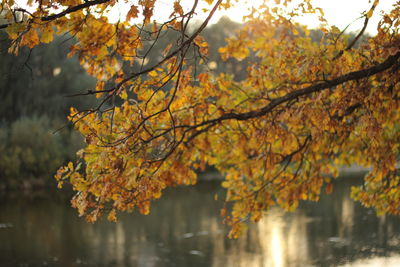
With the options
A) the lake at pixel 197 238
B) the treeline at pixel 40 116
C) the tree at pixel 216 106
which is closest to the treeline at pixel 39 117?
the treeline at pixel 40 116

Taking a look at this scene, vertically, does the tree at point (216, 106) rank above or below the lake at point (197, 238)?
above

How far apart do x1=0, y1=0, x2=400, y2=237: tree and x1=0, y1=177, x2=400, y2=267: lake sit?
5.66m

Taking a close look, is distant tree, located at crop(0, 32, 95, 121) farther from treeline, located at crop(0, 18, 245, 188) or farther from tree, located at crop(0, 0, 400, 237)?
tree, located at crop(0, 0, 400, 237)

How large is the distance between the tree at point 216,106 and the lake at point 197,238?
18.6ft

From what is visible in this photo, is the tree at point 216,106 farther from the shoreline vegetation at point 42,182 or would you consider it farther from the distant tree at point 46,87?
the distant tree at point 46,87

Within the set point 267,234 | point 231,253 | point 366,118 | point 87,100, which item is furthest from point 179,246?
point 87,100

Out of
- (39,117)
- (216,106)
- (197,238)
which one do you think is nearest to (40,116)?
(39,117)

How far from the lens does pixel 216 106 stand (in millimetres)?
6195

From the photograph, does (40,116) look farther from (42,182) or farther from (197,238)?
(197,238)

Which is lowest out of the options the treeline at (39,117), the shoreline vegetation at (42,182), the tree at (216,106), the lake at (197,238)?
the lake at (197,238)

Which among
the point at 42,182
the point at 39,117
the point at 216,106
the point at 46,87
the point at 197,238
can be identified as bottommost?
the point at 197,238

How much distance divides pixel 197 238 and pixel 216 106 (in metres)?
9.64

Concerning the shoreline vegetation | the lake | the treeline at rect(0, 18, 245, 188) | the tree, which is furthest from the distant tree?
the tree

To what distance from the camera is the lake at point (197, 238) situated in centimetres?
1304
